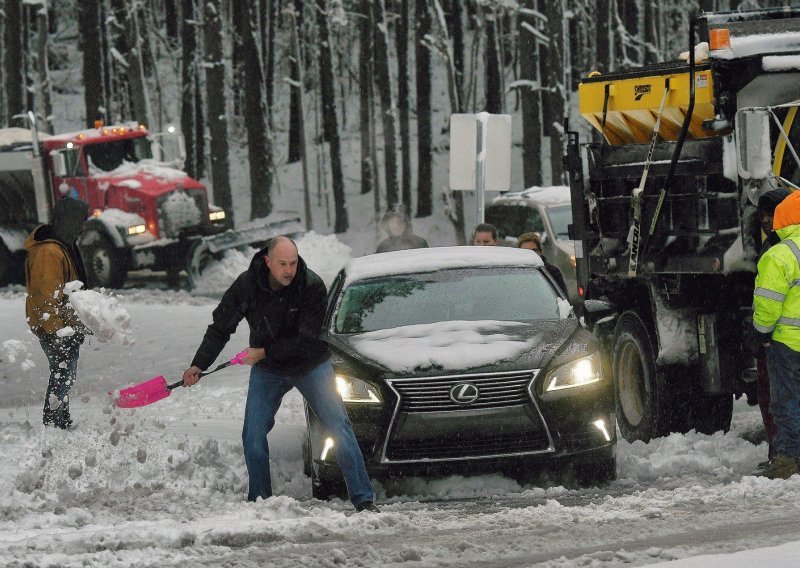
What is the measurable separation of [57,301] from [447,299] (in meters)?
3.08

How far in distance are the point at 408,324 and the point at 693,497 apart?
2.32m

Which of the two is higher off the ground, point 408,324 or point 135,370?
point 408,324

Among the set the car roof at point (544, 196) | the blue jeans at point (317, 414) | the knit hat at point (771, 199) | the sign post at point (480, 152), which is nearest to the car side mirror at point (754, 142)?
the knit hat at point (771, 199)

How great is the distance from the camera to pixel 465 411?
26.4 feet

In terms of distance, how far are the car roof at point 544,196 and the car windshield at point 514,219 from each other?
0.15m

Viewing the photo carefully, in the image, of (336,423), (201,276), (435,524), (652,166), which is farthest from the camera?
(201,276)

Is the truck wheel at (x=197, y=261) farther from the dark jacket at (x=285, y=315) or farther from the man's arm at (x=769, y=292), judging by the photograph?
the man's arm at (x=769, y=292)

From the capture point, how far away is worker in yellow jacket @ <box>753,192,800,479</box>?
8.30 meters

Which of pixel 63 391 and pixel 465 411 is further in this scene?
pixel 63 391

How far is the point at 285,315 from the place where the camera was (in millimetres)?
7977

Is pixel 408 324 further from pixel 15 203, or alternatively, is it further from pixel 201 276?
pixel 15 203

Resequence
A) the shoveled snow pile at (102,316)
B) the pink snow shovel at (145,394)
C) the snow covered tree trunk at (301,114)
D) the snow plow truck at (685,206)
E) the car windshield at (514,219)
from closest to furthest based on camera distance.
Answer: the pink snow shovel at (145,394)
the snow plow truck at (685,206)
the shoveled snow pile at (102,316)
the car windshield at (514,219)
the snow covered tree trunk at (301,114)

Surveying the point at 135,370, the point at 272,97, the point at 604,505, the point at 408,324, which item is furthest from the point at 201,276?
the point at 272,97

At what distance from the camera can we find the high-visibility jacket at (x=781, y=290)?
8281 millimetres
